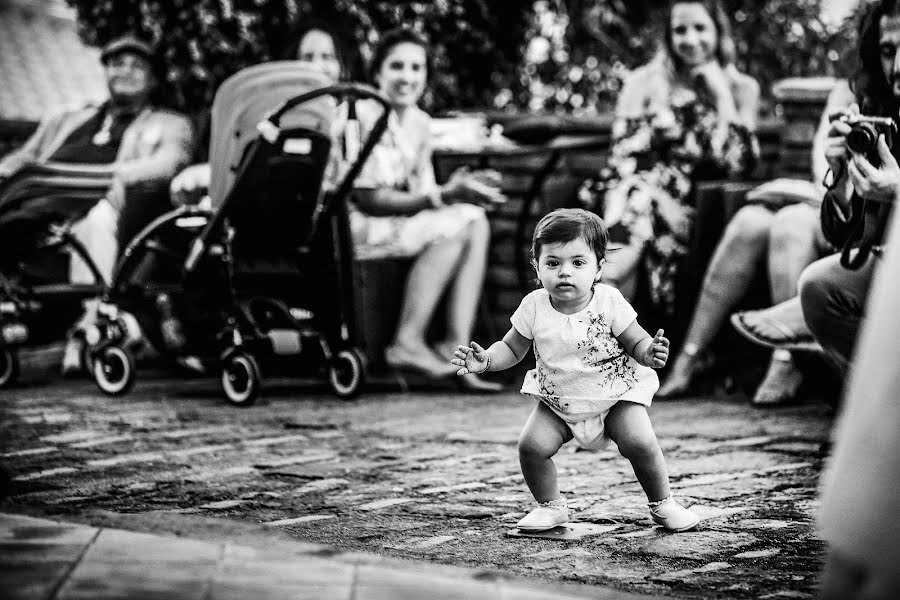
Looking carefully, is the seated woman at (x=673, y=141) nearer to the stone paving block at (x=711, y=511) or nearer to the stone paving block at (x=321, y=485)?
the stone paving block at (x=321, y=485)

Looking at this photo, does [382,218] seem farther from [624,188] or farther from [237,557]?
[237,557]

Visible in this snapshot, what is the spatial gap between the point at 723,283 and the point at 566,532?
258 cm

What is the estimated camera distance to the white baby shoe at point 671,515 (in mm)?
3324

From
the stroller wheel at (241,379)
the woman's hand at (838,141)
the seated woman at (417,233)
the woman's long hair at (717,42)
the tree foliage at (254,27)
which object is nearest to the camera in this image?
the woman's hand at (838,141)

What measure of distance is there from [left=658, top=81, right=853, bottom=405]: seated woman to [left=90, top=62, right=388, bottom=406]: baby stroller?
1.37 metres

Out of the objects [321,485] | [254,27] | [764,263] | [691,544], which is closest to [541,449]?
[691,544]

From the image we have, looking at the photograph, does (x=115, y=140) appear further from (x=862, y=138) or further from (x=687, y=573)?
(x=687, y=573)

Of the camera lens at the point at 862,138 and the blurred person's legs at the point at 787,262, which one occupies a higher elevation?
the camera lens at the point at 862,138

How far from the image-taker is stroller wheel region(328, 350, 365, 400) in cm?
569

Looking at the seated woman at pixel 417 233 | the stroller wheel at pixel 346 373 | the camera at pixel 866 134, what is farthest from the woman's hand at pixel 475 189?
the camera at pixel 866 134

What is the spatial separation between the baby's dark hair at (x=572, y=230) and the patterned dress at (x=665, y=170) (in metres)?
2.76

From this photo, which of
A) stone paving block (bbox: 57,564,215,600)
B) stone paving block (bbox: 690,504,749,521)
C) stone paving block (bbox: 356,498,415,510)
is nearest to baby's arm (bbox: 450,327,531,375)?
stone paving block (bbox: 356,498,415,510)

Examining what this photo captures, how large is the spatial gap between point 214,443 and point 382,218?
1.83 meters

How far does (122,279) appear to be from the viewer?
5840 mm
